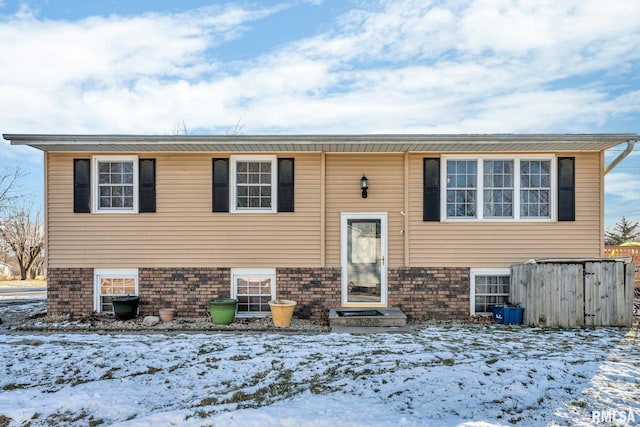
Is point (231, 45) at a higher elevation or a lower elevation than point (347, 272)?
higher

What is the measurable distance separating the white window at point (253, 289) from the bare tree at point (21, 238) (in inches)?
800

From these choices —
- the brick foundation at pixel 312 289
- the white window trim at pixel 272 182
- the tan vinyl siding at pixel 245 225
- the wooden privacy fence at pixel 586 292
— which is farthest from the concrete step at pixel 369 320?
the wooden privacy fence at pixel 586 292

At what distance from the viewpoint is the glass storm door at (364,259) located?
835 cm

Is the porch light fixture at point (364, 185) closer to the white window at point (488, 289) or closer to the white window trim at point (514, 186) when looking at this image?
the white window trim at point (514, 186)

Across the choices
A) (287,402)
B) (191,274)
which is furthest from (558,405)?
(191,274)

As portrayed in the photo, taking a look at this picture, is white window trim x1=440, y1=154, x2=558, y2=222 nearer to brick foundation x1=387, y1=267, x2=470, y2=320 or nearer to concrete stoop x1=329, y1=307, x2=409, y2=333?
brick foundation x1=387, y1=267, x2=470, y2=320

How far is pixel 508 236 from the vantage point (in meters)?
8.27

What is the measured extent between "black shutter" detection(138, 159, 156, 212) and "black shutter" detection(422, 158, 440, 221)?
5362 mm

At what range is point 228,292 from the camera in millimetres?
8352

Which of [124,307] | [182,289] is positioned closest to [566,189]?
[182,289]

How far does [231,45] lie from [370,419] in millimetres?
14207

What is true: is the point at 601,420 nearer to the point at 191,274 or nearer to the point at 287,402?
the point at 287,402

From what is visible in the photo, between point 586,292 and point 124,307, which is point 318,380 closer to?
point 124,307
